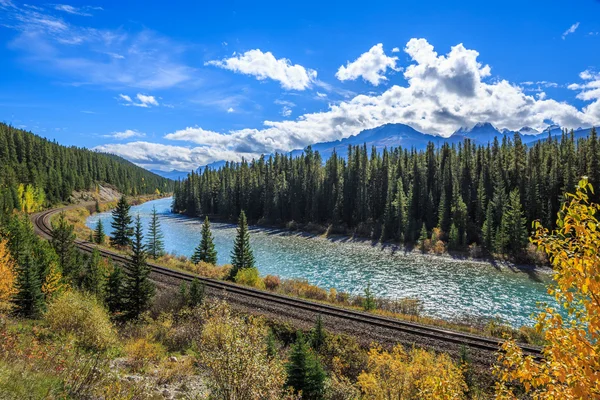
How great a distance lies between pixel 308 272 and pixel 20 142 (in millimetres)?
142974

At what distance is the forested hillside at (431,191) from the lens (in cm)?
6739

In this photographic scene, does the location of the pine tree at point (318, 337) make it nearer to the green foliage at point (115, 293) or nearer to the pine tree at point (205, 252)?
the green foliage at point (115, 293)

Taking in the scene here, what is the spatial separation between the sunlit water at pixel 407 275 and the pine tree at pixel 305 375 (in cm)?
2001

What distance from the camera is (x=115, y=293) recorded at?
27750 mm

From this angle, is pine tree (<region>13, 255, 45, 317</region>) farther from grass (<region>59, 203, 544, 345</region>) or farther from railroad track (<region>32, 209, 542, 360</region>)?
grass (<region>59, 203, 544, 345</region>)

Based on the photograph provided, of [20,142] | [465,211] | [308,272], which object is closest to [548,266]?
[465,211]

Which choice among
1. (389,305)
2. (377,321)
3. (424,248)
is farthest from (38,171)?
(377,321)

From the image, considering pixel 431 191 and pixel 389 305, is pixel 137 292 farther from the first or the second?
pixel 431 191

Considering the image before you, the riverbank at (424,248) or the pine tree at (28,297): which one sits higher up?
the pine tree at (28,297)

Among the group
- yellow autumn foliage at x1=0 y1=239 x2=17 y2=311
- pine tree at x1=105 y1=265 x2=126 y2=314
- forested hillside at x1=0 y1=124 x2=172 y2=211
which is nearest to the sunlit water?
pine tree at x1=105 y1=265 x2=126 y2=314

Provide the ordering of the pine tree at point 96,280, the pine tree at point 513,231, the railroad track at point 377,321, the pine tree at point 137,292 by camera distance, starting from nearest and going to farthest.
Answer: the railroad track at point 377,321
the pine tree at point 137,292
the pine tree at point 96,280
the pine tree at point 513,231

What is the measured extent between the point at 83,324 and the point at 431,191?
8268 centimetres

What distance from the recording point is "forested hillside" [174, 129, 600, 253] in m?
67.4

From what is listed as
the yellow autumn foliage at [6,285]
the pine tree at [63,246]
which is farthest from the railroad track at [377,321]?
the pine tree at [63,246]
